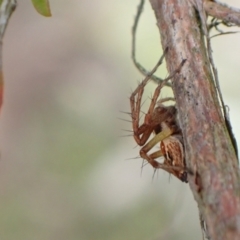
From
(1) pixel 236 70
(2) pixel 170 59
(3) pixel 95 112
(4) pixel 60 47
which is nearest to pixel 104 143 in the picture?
(3) pixel 95 112

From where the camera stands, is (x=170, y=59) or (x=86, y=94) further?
(x=86, y=94)

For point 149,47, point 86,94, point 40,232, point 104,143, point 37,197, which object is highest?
point 149,47

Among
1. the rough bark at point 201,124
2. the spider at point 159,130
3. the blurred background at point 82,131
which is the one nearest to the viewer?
the rough bark at point 201,124

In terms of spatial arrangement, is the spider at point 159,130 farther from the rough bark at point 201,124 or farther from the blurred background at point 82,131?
the blurred background at point 82,131

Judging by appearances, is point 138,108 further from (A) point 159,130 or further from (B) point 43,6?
(B) point 43,6

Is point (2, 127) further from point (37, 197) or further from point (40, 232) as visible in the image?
point (40, 232)

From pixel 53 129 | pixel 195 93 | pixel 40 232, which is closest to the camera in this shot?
pixel 195 93

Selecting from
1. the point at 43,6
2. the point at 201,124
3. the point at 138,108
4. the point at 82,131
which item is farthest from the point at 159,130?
the point at 82,131

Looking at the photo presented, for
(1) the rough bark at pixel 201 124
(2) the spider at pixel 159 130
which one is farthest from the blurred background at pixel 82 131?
(1) the rough bark at pixel 201 124
